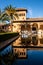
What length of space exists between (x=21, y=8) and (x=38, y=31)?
13625 millimetres

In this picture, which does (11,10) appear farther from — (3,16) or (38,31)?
(38,31)

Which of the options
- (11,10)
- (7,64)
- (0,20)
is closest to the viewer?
(7,64)

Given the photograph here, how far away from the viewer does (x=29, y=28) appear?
142 feet

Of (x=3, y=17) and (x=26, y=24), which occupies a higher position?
(x=3, y=17)

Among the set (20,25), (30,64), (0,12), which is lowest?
(30,64)

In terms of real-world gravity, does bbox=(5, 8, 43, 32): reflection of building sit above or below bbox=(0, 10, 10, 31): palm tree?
below

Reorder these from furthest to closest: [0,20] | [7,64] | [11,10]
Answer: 1. [11,10]
2. [0,20]
3. [7,64]

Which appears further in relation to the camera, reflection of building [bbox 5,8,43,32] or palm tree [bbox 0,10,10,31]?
reflection of building [bbox 5,8,43,32]

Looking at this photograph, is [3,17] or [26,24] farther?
[26,24]

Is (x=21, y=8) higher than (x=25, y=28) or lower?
higher

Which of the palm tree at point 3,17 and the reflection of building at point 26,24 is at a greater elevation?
the palm tree at point 3,17

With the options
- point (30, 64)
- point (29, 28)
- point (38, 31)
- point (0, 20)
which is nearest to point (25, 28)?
point (29, 28)

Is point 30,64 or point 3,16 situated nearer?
point 30,64

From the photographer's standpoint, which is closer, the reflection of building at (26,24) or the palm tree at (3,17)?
the palm tree at (3,17)
